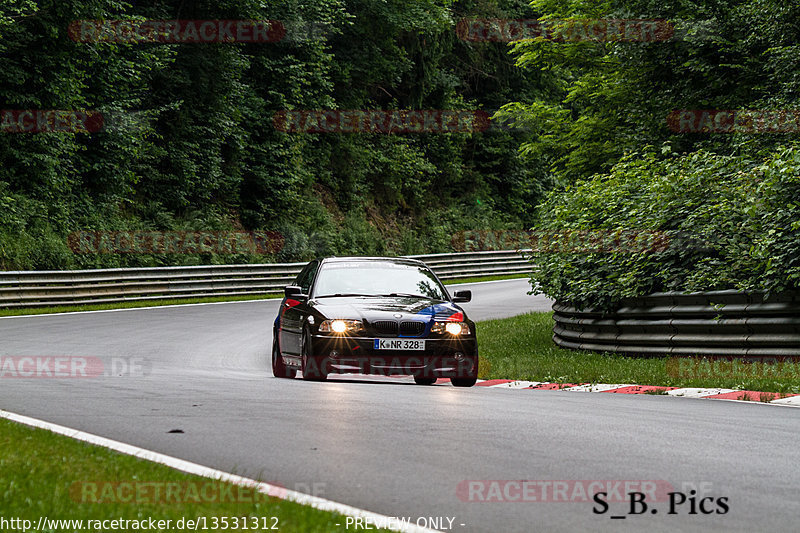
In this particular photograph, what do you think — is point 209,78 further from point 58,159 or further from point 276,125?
point 58,159

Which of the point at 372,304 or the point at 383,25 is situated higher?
the point at 383,25

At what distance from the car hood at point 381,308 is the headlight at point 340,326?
0.08 meters

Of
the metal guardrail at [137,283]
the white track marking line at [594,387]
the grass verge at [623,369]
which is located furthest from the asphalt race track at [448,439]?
the metal guardrail at [137,283]

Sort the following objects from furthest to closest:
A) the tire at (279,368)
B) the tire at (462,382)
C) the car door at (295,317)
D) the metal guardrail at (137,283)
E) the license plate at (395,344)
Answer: the metal guardrail at (137,283) < the tire at (279,368) < the tire at (462,382) < the car door at (295,317) < the license plate at (395,344)

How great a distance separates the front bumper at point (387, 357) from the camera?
1198cm

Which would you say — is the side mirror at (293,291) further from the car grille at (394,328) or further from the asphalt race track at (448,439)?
the car grille at (394,328)

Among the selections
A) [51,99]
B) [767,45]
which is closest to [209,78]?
[51,99]

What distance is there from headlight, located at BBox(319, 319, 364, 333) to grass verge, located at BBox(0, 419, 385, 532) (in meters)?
5.21

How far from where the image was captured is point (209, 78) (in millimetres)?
35531

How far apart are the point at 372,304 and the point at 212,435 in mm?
4621

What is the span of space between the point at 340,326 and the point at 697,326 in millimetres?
5246

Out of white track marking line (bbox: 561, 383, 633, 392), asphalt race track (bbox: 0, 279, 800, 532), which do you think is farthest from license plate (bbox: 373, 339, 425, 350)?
white track marking line (bbox: 561, 383, 633, 392)

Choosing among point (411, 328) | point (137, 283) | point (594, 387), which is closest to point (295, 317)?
point (411, 328)

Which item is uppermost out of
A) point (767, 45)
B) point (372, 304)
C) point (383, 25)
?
point (383, 25)
